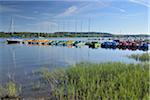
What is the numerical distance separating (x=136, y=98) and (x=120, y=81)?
0.82 m

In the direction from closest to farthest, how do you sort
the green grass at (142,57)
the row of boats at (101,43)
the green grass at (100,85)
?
the green grass at (100,85) → the green grass at (142,57) → the row of boats at (101,43)

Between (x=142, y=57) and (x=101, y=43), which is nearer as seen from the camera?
(x=142, y=57)

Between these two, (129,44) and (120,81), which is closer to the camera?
(120,81)

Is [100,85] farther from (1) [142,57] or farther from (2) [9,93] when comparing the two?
(1) [142,57]

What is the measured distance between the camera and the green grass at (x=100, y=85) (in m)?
4.42

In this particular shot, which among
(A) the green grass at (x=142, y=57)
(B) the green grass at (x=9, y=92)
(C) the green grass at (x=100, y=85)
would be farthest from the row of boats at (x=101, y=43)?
(B) the green grass at (x=9, y=92)

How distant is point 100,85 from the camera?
5023 millimetres

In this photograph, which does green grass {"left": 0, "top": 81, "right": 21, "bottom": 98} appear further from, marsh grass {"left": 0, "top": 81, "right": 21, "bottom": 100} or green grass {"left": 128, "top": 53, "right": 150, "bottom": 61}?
green grass {"left": 128, "top": 53, "right": 150, "bottom": 61}

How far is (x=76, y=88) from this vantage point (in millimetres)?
5055

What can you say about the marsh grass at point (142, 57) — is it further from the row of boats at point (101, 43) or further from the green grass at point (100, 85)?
the green grass at point (100, 85)

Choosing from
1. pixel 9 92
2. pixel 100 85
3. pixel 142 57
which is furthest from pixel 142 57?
pixel 9 92

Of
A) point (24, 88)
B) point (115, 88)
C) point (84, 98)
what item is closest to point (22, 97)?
point (24, 88)

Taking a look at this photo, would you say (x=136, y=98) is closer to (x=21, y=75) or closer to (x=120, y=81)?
(x=120, y=81)

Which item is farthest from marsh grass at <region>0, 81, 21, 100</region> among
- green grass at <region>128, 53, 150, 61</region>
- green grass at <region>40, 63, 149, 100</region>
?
green grass at <region>128, 53, 150, 61</region>
